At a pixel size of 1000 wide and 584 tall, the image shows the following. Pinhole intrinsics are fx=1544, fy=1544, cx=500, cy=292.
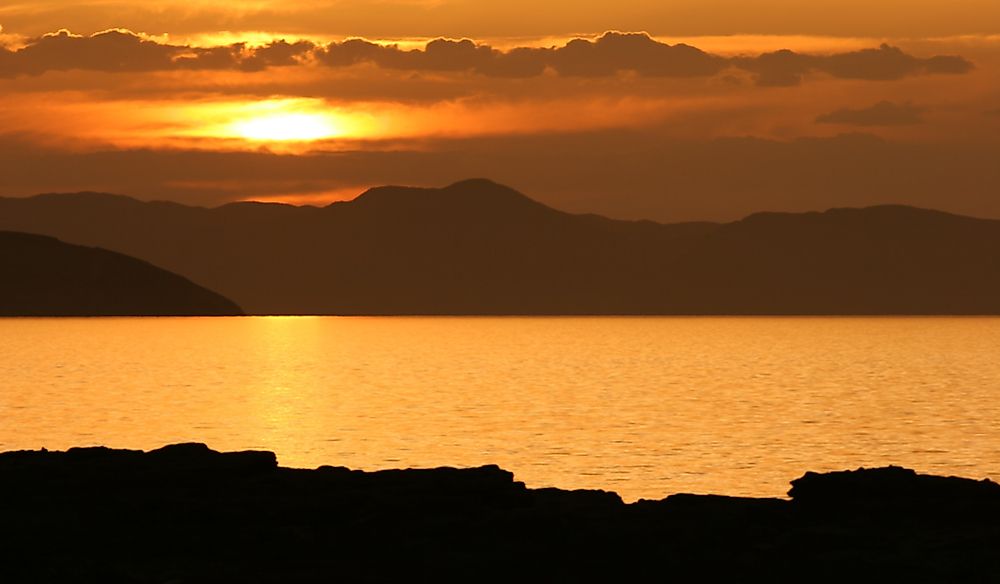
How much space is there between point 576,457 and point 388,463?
8749mm

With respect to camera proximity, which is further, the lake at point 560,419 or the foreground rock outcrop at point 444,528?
the lake at point 560,419

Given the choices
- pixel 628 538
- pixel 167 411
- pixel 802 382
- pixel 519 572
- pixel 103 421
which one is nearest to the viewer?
pixel 519 572

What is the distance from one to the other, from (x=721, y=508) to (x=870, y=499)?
3401 millimetres

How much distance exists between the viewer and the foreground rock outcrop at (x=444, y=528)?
28.4m

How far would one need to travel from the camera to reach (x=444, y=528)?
3178 cm

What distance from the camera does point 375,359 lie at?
199875mm

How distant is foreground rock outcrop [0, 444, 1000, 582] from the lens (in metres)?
28.4

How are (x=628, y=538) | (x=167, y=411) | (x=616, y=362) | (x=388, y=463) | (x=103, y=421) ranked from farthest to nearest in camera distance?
1. (x=616, y=362)
2. (x=167, y=411)
3. (x=103, y=421)
4. (x=388, y=463)
5. (x=628, y=538)

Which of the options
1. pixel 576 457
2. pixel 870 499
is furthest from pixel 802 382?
pixel 870 499

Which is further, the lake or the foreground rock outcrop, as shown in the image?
the lake

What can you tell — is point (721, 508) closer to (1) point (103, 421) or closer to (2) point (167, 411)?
A: (1) point (103, 421)

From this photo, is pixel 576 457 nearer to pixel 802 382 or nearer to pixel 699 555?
pixel 699 555

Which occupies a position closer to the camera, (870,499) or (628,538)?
(628,538)

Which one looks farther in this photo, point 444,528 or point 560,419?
point 560,419
